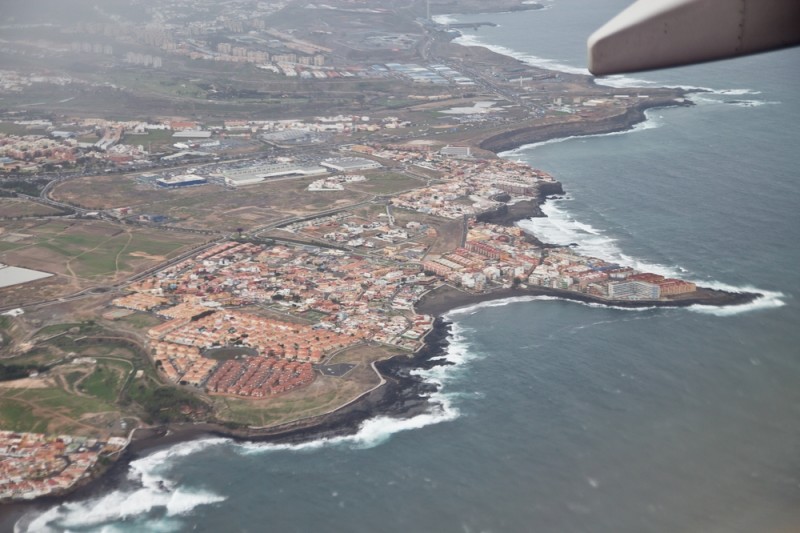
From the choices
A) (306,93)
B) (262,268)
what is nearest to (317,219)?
(262,268)

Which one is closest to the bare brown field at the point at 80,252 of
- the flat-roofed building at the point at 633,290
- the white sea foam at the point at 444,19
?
the flat-roofed building at the point at 633,290

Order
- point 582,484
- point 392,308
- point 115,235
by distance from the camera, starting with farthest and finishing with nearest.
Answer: point 115,235 → point 392,308 → point 582,484

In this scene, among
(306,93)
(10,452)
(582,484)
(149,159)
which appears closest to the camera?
(582,484)

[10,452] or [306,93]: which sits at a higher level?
[306,93]

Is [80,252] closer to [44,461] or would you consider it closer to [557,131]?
[44,461]

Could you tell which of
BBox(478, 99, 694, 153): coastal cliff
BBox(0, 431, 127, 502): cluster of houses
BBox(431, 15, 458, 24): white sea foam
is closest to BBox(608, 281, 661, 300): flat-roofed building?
BBox(0, 431, 127, 502): cluster of houses

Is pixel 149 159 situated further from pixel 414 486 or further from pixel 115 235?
pixel 414 486

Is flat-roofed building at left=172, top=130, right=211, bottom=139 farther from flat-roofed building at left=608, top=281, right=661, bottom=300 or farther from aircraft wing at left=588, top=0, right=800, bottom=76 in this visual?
aircraft wing at left=588, top=0, right=800, bottom=76
